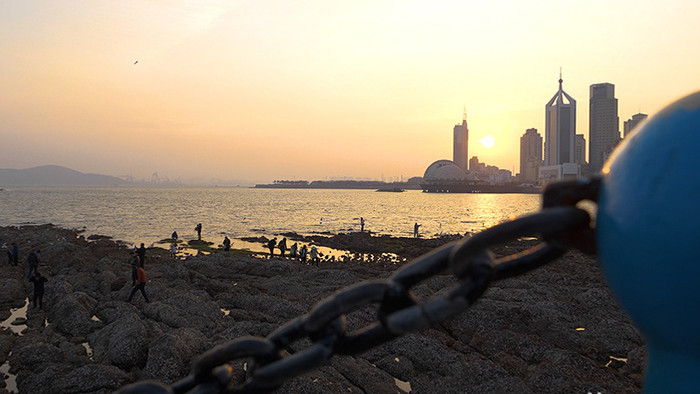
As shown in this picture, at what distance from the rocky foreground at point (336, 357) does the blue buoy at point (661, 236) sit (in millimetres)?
9047

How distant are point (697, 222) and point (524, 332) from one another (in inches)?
571

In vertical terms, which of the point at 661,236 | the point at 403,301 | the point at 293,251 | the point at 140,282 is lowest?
the point at 293,251

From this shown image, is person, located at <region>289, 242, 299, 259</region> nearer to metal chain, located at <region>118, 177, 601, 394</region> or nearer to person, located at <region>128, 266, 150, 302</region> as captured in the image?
person, located at <region>128, 266, 150, 302</region>

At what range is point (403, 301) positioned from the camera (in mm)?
1874

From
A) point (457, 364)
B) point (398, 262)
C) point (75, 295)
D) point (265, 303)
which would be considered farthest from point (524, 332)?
point (398, 262)

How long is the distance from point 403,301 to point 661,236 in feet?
3.49

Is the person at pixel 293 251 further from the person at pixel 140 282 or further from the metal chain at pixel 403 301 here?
the metal chain at pixel 403 301

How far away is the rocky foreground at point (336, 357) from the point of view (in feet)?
35.0

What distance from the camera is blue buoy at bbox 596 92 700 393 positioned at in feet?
5.56

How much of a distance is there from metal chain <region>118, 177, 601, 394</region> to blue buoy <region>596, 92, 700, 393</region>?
13 centimetres

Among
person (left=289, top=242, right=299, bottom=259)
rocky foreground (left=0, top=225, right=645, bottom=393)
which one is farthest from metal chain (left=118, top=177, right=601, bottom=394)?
person (left=289, top=242, right=299, bottom=259)

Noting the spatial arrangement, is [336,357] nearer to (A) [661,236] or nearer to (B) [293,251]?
(A) [661,236]

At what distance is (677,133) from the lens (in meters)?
1.82

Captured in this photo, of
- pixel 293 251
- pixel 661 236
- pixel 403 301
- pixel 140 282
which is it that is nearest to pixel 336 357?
pixel 140 282
